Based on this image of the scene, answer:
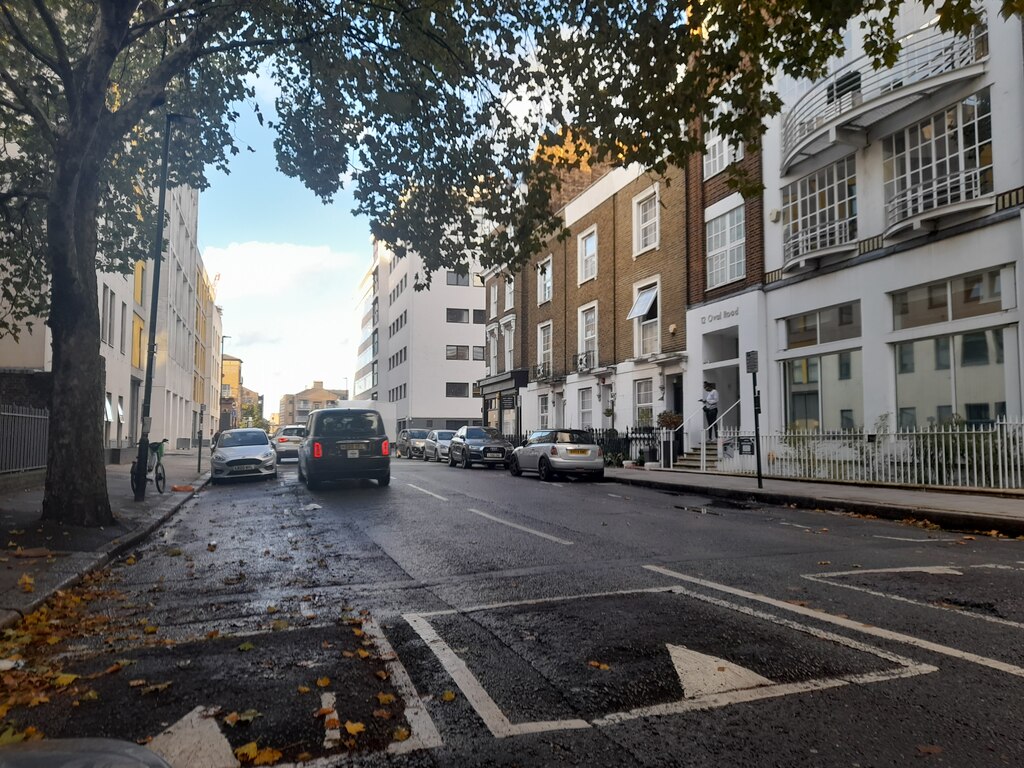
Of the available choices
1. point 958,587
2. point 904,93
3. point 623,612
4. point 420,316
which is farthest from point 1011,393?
point 420,316

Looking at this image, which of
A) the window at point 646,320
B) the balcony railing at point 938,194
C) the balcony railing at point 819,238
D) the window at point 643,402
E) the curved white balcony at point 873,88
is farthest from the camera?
the window at point 646,320

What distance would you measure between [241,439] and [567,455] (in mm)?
9554

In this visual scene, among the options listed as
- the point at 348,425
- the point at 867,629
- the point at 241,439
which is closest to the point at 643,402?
the point at 348,425

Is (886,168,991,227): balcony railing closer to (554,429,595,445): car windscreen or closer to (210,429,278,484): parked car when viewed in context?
(554,429,595,445): car windscreen

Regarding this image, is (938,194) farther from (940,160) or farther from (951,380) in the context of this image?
(951,380)

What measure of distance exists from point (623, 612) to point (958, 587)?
2.91 m

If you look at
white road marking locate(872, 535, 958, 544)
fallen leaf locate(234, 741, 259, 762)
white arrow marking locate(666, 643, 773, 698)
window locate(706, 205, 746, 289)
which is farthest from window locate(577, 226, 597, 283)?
fallen leaf locate(234, 741, 259, 762)

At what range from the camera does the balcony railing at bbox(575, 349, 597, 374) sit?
1164 inches

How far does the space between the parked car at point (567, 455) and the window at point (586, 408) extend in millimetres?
8851

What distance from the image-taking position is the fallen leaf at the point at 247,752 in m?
2.94

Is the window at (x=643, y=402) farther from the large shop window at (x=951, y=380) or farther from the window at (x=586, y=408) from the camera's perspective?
the large shop window at (x=951, y=380)

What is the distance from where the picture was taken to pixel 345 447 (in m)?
16.5

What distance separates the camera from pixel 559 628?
189 inches

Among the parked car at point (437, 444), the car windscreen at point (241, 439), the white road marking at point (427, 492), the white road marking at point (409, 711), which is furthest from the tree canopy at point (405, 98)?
the parked car at point (437, 444)
